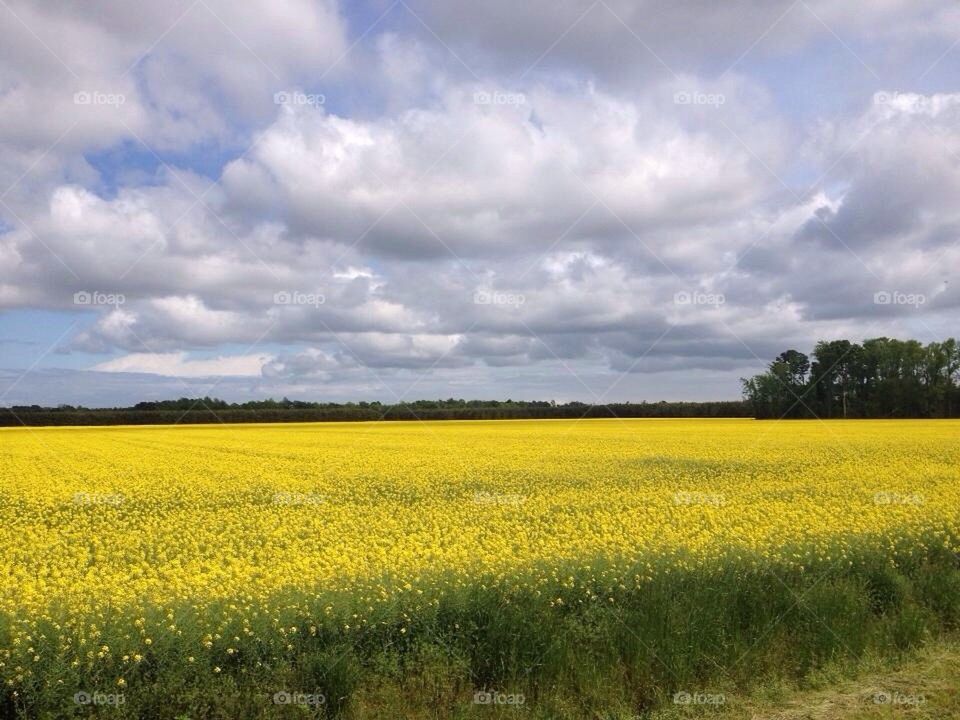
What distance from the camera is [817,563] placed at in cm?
1048

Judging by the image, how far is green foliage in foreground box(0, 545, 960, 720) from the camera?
6.93m

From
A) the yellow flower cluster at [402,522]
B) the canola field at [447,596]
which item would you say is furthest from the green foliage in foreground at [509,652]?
the yellow flower cluster at [402,522]

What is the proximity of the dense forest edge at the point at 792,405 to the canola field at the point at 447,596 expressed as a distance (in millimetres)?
62455

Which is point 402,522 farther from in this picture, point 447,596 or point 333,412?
point 333,412

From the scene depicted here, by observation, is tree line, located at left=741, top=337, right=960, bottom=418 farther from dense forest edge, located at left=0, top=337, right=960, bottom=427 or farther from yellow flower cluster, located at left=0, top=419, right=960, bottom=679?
yellow flower cluster, located at left=0, top=419, right=960, bottom=679

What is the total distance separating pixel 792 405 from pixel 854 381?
23.0 feet

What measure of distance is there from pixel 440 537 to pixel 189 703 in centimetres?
559

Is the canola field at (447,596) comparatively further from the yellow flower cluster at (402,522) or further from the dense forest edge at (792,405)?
the dense forest edge at (792,405)

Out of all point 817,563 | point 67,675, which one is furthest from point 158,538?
point 817,563

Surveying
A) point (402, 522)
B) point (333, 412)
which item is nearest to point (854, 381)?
point (333, 412)

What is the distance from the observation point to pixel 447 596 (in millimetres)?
8461

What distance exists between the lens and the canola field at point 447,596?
716 cm

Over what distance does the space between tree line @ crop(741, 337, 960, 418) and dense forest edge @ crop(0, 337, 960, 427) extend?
3.8 inches

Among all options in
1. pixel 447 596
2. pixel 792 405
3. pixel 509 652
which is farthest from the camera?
pixel 792 405
